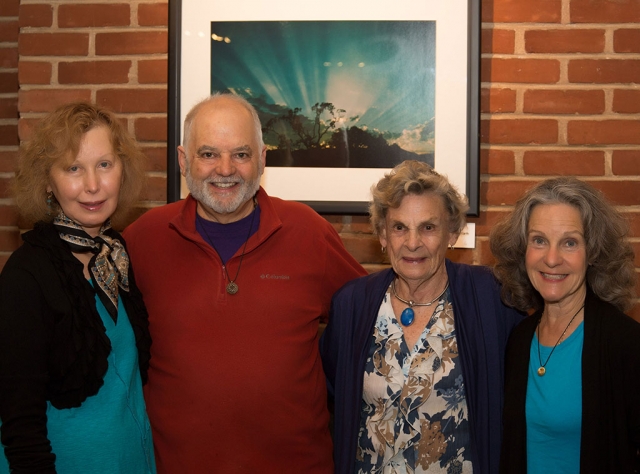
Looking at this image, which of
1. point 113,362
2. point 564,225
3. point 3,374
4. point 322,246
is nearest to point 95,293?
point 113,362

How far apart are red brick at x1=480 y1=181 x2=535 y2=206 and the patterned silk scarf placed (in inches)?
60.5

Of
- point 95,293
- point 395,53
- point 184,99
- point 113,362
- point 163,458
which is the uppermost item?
point 395,53

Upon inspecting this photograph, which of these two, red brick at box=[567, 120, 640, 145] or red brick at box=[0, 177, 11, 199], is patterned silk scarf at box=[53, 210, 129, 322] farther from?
red brick at box=[567, 120, 640, 145]

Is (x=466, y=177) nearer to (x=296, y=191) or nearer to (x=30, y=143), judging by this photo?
(x=296, y=191)

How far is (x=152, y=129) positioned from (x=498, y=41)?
151 centimetres

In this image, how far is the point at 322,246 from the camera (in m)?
2.37

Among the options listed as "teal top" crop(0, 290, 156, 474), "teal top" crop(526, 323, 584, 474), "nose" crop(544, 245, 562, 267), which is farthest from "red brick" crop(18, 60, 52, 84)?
"teal top" crop(526, 323, 584, 474)

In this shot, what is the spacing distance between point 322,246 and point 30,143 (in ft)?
3.33

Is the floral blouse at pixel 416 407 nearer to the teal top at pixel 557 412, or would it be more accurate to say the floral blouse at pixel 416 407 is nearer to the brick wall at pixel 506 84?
the teal top at pixel 557 412

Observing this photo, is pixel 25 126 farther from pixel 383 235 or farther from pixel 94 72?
pixel 383 235

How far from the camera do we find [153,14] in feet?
9.22

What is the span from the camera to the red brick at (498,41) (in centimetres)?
270

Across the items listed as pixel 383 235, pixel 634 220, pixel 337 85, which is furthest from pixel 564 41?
pixel 383 235

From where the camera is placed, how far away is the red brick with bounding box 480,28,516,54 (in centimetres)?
270
